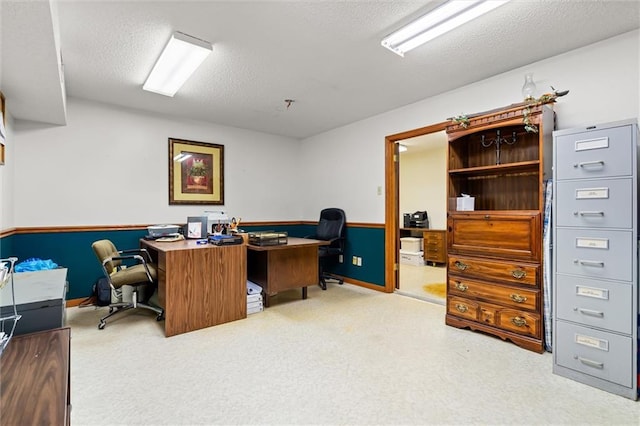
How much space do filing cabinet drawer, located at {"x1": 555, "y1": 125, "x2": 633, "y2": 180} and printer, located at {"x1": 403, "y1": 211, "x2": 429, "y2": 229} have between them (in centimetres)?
443

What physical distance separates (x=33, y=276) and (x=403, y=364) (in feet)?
7.70

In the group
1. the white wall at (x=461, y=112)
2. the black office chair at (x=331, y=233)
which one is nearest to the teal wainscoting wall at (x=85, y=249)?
the black office chair at (x=331, y=233)

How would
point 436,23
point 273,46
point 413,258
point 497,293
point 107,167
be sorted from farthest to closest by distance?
point 413,258 → point 107,167 → point 497,293 → point 273,46 → point 436,23

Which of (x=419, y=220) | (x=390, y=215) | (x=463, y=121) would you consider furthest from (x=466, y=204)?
(x=419, y=220)

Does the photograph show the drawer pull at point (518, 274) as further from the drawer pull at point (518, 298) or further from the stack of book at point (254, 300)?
the stack of book at point (254, 300)

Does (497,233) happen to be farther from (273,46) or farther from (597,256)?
(273,46)

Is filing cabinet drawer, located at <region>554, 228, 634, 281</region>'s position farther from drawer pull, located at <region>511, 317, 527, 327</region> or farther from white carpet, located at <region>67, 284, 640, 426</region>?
white carpet, located at <region>67, 284, 640, 426</region>

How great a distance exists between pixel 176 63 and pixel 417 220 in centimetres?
531

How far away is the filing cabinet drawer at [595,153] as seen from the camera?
1896mm

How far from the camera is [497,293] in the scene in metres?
2.65

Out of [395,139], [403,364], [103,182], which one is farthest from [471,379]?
[103,182]

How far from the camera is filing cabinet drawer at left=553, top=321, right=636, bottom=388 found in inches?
73.9

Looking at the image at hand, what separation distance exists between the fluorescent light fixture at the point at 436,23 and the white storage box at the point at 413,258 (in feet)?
14.8

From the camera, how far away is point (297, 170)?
18.7 ft
